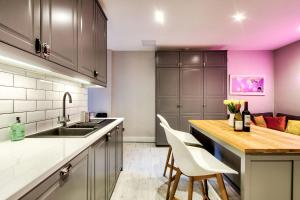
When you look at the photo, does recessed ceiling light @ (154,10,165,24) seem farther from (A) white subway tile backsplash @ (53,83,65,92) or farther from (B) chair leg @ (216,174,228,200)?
(B) chair leg @ (216,174,228,200)

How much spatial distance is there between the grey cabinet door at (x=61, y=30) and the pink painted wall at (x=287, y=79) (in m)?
4.78

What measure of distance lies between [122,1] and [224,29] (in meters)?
2.03

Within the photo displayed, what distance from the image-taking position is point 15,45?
0.97m

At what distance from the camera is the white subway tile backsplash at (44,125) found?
5.65ft

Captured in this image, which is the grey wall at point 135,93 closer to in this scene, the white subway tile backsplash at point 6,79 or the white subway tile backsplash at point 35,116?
the white subway tile backsplash at point 35,116

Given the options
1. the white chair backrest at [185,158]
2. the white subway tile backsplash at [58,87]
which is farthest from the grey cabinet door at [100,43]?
the white chair backrest at [185,158]

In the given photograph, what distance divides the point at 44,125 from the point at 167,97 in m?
3.22

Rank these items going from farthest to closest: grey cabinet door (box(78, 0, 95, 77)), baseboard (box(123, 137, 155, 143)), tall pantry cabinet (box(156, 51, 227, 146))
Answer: baseboard (box(123, 137, 155, 143)), tall pantry cabinet (box(156, 51, 227, 146)), grey cabinet door (box(78, 0, 95, 77))

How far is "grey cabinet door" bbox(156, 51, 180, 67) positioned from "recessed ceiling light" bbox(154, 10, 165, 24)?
1434 millimetres

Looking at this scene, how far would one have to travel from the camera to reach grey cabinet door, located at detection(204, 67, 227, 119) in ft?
15.2

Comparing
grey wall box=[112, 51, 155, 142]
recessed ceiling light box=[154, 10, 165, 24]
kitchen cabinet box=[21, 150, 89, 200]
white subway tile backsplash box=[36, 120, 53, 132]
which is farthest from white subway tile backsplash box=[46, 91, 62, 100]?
grey wall box=[112, 51, 155, 142]

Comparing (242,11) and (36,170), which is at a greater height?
(242,11)

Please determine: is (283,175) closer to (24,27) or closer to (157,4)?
(24,27)

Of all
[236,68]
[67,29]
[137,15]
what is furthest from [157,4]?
[236,68]
